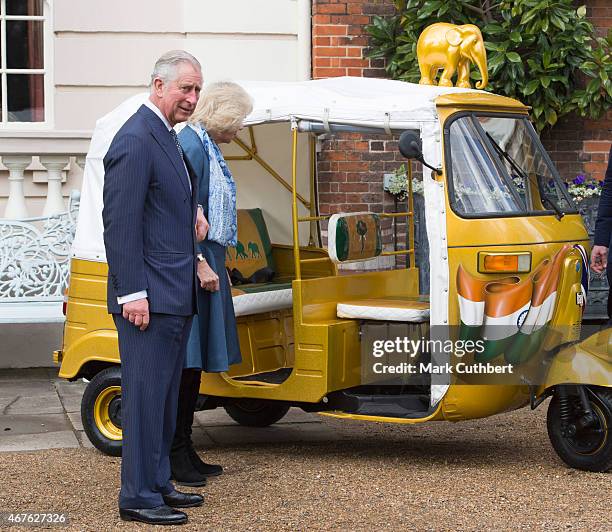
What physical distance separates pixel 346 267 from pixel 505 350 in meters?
2.05

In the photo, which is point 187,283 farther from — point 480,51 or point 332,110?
point 480,51

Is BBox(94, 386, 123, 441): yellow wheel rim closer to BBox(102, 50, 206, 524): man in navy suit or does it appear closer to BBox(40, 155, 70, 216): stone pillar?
BBox(102, 50, 206, 524): man in navy suit

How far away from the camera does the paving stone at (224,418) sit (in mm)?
7988

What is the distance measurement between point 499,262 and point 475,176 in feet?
1.60

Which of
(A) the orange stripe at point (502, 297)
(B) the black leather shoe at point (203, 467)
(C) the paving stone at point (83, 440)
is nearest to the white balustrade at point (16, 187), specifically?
(C) the paving stone at point (83, 440)

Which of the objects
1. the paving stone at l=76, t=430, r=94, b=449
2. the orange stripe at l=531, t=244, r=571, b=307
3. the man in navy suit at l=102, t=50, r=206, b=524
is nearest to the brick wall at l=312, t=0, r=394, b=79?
→ the paving stone at l=76, t=430, r=94, b=449

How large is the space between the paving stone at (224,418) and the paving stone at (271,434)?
0.37ft

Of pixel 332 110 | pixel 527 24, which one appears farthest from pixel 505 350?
pixel 527 24

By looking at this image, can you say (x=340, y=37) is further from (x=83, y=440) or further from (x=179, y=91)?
(x=179, y=91)

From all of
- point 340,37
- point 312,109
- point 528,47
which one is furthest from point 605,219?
point 340,37

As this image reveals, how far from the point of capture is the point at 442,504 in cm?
570

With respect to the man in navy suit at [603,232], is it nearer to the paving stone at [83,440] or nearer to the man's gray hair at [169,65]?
the man's gray hair at [169,65]

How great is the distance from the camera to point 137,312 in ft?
17.1

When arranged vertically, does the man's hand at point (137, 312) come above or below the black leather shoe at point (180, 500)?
Answer: above
